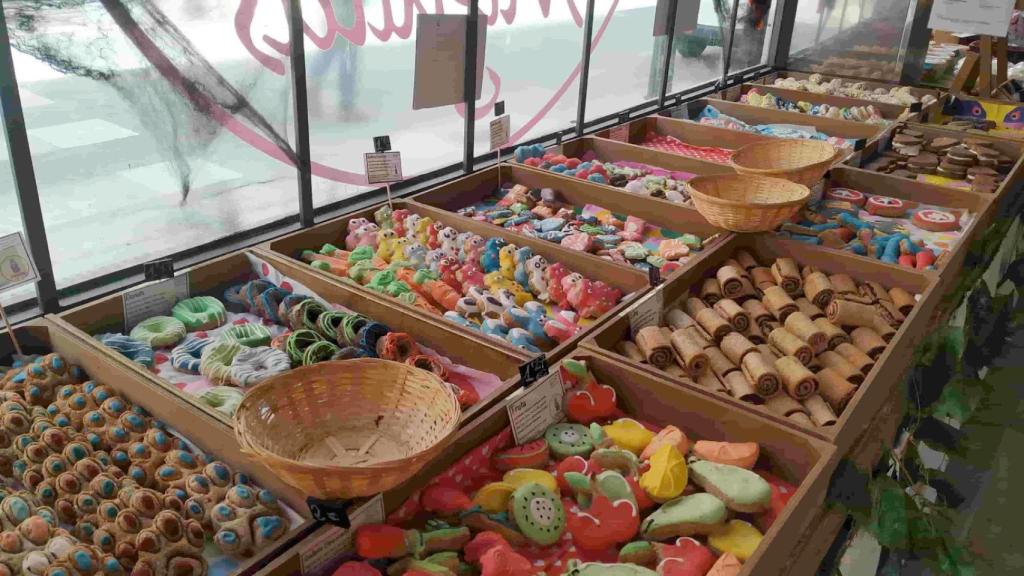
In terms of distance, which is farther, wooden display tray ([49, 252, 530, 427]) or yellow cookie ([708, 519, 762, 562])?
wooden display tray ([49, 252, 530, 427])

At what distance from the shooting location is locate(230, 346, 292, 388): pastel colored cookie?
177 centimetres

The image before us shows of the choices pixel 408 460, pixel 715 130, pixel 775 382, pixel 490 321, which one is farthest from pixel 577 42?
pixel 408 460

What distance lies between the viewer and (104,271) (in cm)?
206

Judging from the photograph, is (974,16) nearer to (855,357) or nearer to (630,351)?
(855,357)

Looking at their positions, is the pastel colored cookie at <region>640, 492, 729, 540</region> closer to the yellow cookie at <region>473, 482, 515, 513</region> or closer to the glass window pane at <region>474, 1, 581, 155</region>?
the yellow cookie at <region>473, 482, 515, 513</region>

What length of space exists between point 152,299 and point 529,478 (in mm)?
1193

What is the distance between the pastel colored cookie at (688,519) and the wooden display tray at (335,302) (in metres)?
0.43

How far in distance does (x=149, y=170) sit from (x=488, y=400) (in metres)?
1.21

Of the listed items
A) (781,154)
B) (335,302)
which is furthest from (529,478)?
(781,154)

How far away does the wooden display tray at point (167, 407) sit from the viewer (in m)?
1.35

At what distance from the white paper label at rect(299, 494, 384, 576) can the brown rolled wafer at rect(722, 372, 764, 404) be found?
955 millimetres

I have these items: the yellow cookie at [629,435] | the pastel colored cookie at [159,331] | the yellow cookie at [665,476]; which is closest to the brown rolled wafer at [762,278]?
the yellow cookie at [629,435]

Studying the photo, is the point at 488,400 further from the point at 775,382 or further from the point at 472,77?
the point at 472,77

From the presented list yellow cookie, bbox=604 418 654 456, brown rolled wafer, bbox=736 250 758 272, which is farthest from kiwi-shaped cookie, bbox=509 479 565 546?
brown rolled wafer, bbox=736 250 758 272
